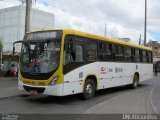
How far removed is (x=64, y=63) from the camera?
10609 millimetres

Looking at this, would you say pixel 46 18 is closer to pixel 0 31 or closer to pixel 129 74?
pixel 0 31

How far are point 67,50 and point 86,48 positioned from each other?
1506mm

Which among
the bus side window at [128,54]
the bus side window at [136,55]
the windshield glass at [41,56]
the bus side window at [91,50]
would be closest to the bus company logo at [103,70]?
the bus side window at [91,50]

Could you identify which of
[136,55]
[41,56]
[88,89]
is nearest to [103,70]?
[88,89]

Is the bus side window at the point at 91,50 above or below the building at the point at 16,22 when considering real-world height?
below

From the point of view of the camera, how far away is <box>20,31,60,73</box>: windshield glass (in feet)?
34.6

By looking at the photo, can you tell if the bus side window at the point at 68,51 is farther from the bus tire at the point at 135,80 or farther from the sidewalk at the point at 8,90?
the bus tire at the point at 135,80

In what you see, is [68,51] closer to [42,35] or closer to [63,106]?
[42,35]

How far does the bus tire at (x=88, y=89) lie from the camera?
11945 mm

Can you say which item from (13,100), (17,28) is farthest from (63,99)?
(17,28)

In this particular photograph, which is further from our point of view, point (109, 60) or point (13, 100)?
point (109, 60)

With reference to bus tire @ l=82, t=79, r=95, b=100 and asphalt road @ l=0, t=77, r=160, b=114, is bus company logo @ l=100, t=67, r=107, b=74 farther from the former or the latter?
asphalt road @ l=0, t=77, r=160, b=114

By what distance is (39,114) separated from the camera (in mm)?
8695

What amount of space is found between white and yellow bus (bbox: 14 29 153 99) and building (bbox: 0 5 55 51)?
182 ft
